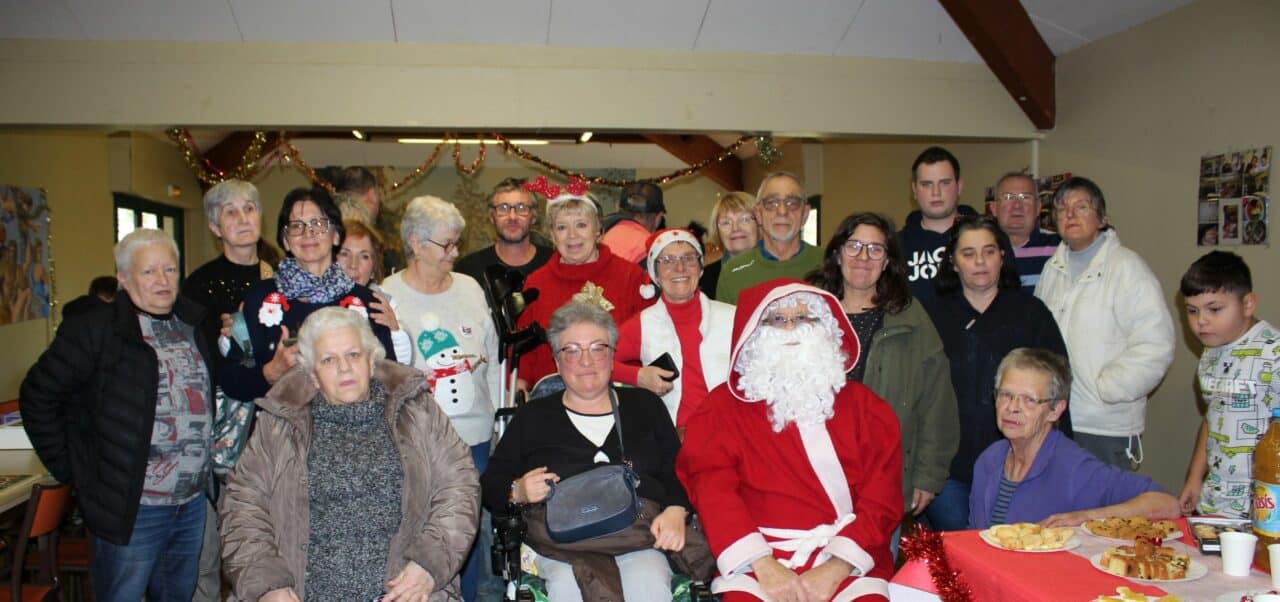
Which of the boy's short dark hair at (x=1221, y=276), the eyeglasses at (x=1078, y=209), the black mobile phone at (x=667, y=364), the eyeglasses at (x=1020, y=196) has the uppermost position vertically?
the eyeglasses at (x=1020, y=196)

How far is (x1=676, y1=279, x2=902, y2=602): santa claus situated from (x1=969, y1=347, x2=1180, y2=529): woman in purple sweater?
0.29 meters

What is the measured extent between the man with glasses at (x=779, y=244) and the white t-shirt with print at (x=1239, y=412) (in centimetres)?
149

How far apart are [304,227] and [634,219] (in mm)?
2043

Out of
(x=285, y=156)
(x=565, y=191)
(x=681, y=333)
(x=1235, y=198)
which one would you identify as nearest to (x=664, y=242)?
(x=681, y=333)

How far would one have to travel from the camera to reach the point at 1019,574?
2004 mm

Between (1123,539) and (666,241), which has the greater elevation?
(666,241)

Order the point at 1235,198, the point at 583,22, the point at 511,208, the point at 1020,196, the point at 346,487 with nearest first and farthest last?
the point at 346,487 → the point at 1020,196 → the point at 511,208 → the point at 1235,198 → the point at 583,22

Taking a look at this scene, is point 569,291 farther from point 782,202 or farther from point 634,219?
point 634,219

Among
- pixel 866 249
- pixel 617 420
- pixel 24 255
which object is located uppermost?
pixel 24 255

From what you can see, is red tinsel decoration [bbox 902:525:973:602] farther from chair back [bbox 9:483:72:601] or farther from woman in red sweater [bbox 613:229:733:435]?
chair back [bbox 9:483:72:601]

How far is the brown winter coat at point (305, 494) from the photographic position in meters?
2.57

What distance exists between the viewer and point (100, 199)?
311 inches

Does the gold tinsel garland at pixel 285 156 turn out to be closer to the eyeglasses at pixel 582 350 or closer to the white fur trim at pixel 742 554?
the eyeglasses at pixel 582 350

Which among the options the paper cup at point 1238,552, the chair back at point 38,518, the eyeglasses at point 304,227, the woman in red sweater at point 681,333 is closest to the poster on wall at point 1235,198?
the woman in red sweater at point 681,333
